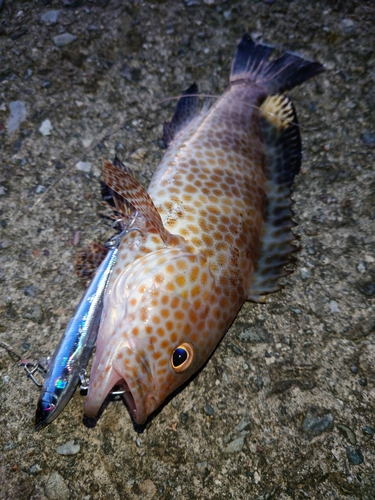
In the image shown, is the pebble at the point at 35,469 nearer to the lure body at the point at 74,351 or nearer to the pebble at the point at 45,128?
the lure body at the point at 74,351

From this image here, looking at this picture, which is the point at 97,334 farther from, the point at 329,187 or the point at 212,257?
the point at 329,187

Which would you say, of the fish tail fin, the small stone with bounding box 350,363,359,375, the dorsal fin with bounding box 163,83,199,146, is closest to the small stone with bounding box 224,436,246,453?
the small stone with bounding box 350,363,359,375

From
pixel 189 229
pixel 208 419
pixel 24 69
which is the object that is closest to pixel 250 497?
pixel 208 419

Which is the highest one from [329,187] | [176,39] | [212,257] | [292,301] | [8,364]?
[176,39]

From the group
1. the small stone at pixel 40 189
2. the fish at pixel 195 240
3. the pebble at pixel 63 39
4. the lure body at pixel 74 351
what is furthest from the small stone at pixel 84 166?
the pebble at pixel 63 39

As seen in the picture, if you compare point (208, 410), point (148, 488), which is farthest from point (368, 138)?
point (148, 488)

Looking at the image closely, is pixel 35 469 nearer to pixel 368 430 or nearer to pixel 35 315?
pixel 35 315
